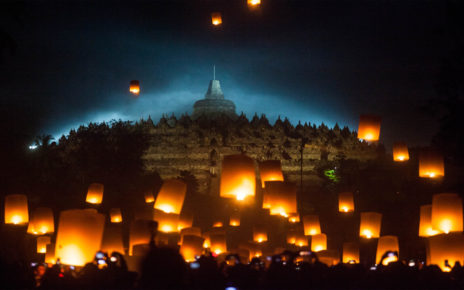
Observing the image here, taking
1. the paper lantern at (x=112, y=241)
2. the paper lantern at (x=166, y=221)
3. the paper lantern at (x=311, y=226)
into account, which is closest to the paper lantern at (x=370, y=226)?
the paper lantern at (x=311, y=226)

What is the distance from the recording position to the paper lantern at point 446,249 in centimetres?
658

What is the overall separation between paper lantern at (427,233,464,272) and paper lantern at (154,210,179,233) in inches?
186

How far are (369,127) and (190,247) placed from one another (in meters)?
5.03

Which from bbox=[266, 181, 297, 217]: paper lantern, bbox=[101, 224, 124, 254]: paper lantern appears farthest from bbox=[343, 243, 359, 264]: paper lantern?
bbox=[101, 224, 124, 254]: paper lantern

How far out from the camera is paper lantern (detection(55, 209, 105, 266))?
5762 millimetres

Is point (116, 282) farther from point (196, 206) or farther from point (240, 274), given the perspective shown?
point (196, 206)

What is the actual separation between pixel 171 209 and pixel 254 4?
14.0 feet

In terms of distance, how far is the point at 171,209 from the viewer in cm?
870

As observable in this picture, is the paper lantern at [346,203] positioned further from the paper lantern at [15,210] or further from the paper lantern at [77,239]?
the paper lantern at [77,239]

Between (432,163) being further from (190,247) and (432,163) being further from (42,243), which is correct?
(42,243)

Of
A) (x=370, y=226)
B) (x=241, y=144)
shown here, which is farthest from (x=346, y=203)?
(x=241, y=144)

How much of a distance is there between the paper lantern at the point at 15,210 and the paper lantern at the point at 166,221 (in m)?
3.76

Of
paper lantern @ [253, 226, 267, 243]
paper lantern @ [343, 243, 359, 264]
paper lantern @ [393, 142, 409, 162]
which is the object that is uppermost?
paper lantern @ [393, 142, 409, 162]

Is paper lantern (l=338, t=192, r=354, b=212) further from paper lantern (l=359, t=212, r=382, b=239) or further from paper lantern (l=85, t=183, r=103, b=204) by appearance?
paper lantern (l=85, t=183, r=103, b=204)
